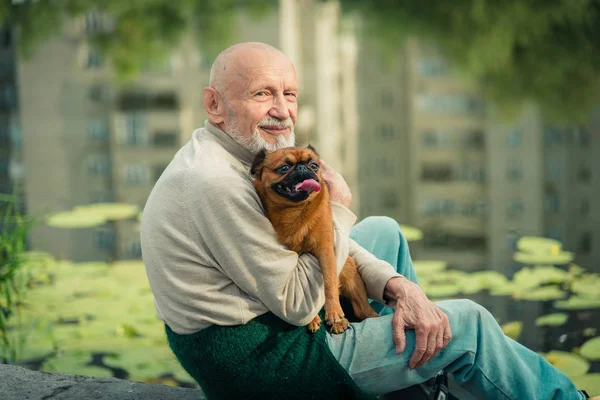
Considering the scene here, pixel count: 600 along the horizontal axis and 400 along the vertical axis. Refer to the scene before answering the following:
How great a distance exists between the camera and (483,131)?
697cm

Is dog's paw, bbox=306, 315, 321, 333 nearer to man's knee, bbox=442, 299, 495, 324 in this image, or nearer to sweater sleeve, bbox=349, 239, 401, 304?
sweater sleeve, bbox=349, 239, 401, 304

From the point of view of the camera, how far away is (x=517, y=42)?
28.5 ft

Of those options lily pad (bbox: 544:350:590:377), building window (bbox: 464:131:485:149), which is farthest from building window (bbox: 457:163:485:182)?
lily pad (bbox: 544:350:590:377)

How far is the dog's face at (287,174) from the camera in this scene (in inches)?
69.1

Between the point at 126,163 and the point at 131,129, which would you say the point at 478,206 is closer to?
the point at 126,163

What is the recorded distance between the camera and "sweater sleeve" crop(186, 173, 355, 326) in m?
1.75

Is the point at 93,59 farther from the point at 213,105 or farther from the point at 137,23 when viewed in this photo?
the point at 213,105

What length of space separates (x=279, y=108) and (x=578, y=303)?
7.88 feet

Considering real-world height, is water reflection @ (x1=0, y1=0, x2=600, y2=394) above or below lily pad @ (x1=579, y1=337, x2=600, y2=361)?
above

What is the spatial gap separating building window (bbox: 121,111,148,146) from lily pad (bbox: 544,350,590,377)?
4.78m

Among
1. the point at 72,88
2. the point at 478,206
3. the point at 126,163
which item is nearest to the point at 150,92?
the point at 72,88

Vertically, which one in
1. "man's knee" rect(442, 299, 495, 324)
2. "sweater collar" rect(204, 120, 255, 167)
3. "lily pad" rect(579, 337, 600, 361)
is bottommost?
"lily pad" rect(579, 337, 600, 361)

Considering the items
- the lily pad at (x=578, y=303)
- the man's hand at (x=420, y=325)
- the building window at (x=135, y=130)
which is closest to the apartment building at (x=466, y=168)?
the lily pad at (x=578, y=303)

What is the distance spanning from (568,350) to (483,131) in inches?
153
